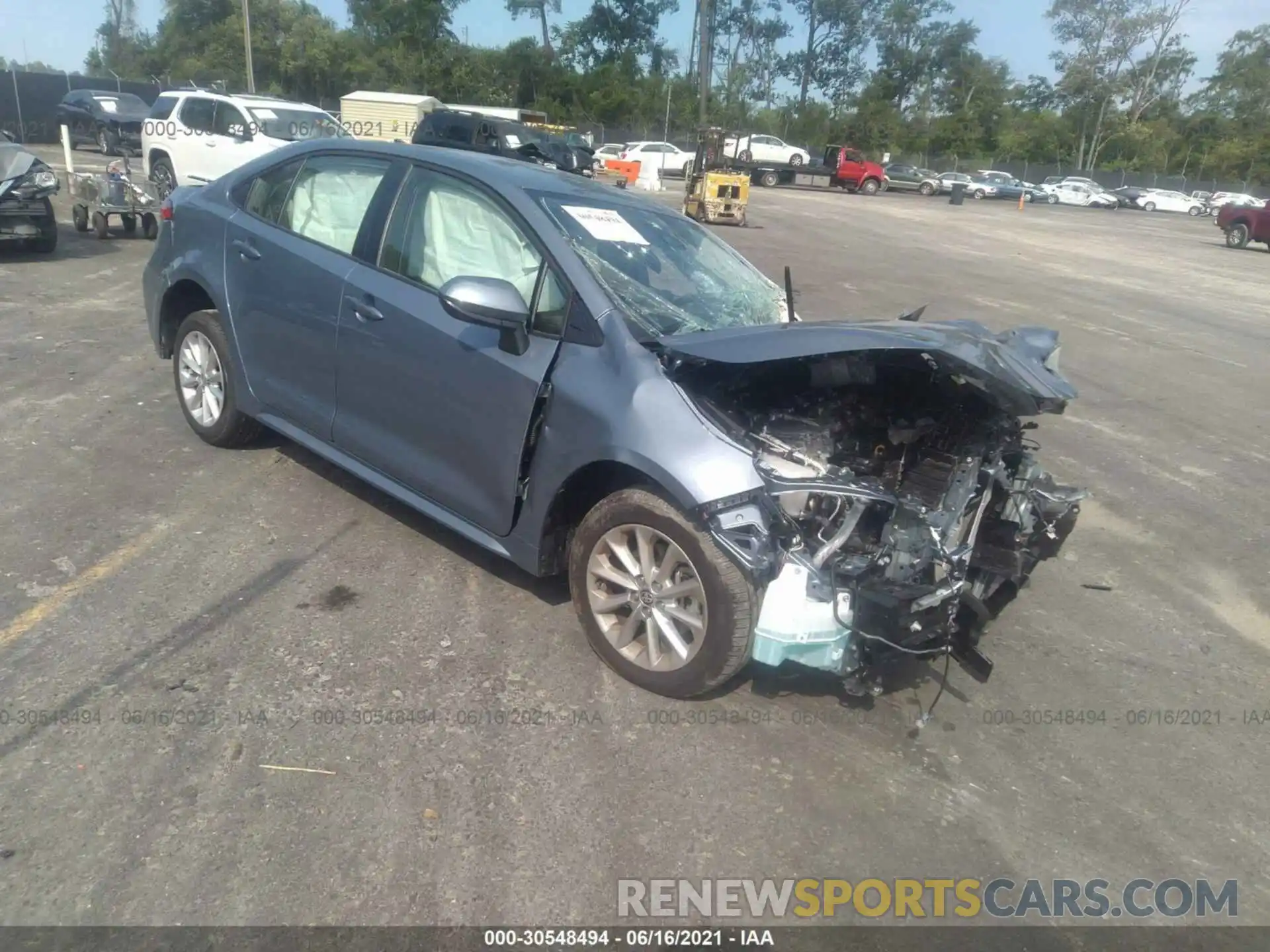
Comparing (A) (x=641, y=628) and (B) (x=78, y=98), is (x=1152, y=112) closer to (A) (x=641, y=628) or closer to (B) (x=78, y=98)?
(B) (x=78, y=98)

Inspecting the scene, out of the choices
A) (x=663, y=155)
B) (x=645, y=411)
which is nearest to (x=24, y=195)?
(x=645, y=411)

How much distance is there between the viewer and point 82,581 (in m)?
4.02

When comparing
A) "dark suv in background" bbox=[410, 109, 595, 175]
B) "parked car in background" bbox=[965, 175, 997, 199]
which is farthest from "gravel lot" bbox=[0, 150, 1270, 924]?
"parked car in background" bbox=[965, 175, 997, 199]

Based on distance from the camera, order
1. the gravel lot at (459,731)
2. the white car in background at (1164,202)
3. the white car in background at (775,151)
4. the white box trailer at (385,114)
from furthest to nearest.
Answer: the white car in background at (1164,202), the white car in background at (775,151), the white box trailer at (385,114), the gravel lot at (459,731)

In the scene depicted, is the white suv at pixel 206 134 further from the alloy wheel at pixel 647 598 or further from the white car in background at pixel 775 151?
the white car in background at pixel 775 151

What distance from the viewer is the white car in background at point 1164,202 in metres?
55.8

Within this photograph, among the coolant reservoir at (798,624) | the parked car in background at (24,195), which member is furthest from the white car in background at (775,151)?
the coolant reservoir at (798,624)

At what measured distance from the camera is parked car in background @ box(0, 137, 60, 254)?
1084 centimetres

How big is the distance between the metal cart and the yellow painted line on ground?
982cm

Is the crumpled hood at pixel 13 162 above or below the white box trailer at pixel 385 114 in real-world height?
below

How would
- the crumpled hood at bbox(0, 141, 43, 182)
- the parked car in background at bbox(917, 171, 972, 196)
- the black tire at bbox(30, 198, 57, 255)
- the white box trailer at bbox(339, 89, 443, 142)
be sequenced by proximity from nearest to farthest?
the crumpled hood at bbox(0, 141, 43, 182)
the black tire at bbox(30, 198, 57, 255)
the white box trailer at bbox(339, 89, 443, 142)
the parked car in background at bbox(917, 171, 972, 196)

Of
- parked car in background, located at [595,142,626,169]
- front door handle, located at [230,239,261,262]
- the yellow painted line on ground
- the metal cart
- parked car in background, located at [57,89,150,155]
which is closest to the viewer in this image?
the yellow painted line on ground

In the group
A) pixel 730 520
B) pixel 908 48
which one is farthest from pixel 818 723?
pixel 908 48

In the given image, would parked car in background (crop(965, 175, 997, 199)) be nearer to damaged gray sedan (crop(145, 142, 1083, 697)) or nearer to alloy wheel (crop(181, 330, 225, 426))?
damaged gray sedan (crop(145, 142, 1083, 697))
